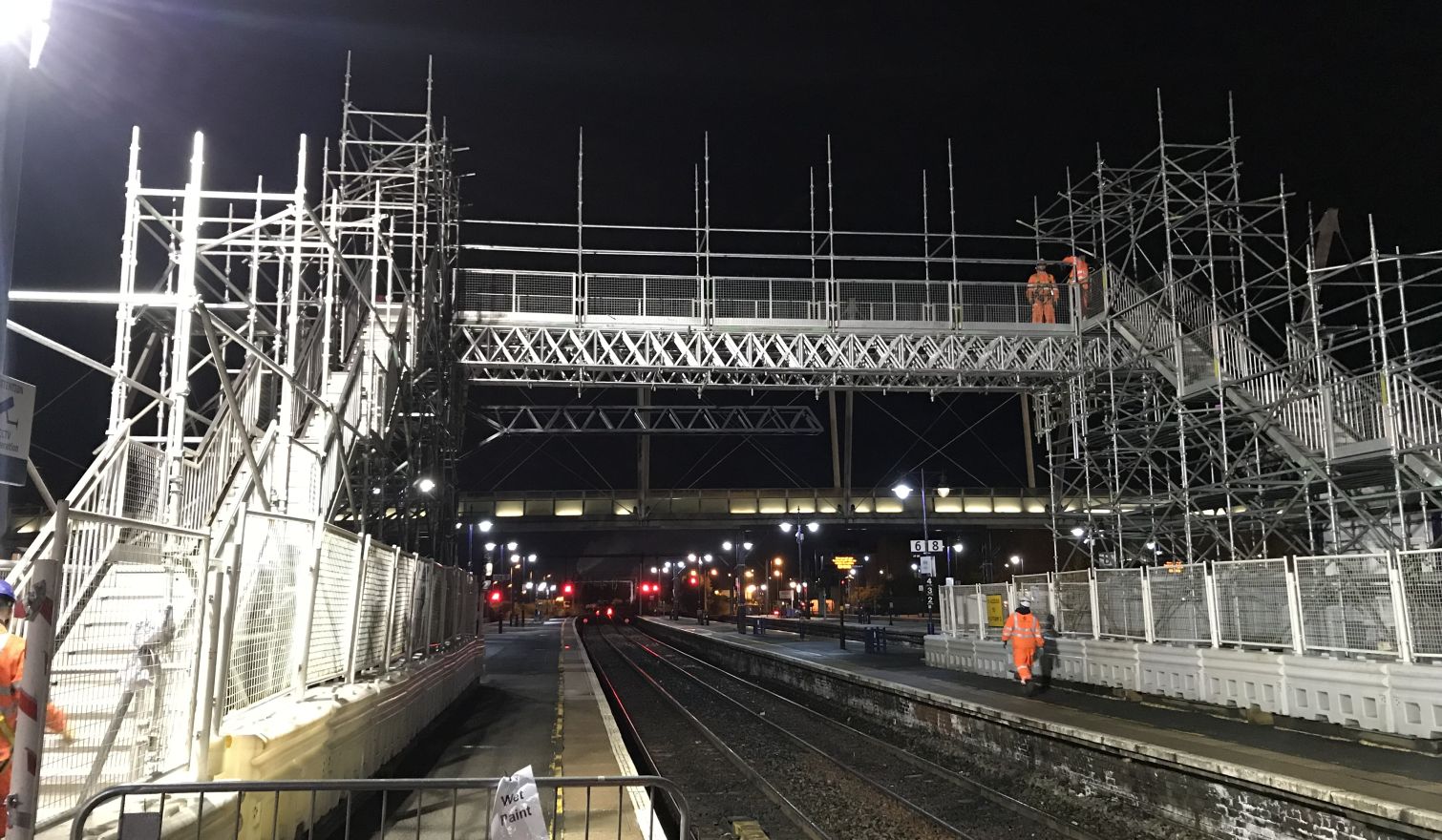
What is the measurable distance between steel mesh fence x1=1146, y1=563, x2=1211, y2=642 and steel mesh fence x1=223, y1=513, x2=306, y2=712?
45.5 ft

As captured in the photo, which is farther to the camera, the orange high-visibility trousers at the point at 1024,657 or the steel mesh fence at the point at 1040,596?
the steel mesh fence at the point at 1040,596

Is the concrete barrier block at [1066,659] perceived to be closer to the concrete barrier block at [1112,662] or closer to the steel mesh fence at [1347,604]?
the concrete barrier block at [1112,662]

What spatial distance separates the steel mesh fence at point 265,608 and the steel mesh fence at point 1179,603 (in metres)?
13.9

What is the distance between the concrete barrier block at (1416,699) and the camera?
11.8m

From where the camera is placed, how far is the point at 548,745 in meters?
14.3

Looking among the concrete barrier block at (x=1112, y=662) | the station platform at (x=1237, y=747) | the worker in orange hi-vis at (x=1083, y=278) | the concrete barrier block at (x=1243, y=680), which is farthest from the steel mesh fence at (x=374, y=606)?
the worker in orange hi-vis at (x=1083, y=278)

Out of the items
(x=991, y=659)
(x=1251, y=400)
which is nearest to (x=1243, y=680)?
(x=991, y=659)

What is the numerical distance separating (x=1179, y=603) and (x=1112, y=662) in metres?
2.06

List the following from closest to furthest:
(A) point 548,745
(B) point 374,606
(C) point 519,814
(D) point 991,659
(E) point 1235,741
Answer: (C) point 519,814 < (E) point 1235,741 < (B) point 374,606 < (A) point 548,745 < (D) point 991,659

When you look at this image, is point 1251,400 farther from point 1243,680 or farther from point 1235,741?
point 1235,741

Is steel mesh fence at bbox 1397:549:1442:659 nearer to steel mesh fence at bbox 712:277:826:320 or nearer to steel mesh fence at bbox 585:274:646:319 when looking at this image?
steel mesh fence at bbox 712:277:826:320

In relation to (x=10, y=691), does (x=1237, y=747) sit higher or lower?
lower

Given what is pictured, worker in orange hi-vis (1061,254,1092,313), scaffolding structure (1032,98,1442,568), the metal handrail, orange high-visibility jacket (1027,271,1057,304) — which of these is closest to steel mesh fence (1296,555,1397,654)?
scaffolding structure (1032,98,1442,568)

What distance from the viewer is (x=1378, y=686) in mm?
12648
